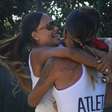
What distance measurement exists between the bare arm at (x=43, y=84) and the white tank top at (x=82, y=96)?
60mm

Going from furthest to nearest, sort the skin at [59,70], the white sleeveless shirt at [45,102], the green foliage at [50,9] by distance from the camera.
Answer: the green foliage at [50,9] < the white sleeveless shirt at [45,102] < the skin at [59,70]

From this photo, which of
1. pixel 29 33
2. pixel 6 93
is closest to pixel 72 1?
pixel 6 93

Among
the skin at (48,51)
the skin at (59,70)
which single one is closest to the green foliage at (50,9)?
the skin at (48,51)

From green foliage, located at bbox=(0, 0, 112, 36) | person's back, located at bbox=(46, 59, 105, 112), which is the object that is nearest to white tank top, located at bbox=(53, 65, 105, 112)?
person's back, located at bbox=(46, 59, 105, 112)

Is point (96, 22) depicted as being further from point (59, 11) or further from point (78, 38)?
point (59, 11)

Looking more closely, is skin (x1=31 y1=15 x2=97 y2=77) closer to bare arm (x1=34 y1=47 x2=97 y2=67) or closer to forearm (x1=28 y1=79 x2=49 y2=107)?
bare arm (x1=34 y1=47 x2=97 y2=67)

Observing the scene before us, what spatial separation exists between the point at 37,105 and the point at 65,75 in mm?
341

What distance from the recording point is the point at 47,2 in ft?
30.9

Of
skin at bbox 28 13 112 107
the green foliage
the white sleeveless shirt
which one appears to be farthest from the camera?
the green foliage

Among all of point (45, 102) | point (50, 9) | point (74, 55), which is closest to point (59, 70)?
point (74, 55)

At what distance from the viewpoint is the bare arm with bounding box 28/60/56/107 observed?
289 centimetres

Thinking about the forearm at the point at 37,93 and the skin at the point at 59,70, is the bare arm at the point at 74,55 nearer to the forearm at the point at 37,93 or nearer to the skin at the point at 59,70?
the skin at the point at 59,70

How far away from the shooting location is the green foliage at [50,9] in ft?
28.5

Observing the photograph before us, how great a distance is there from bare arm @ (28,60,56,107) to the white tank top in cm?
6
